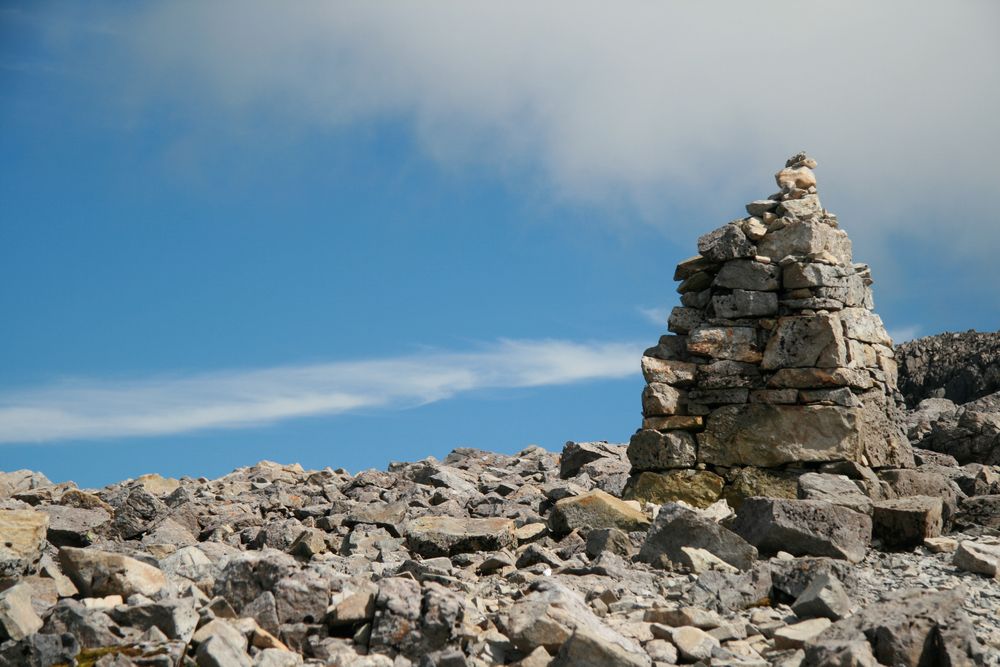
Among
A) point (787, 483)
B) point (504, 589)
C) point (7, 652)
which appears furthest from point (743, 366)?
point (7, 652)

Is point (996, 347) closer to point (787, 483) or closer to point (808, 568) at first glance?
point (787, 483)

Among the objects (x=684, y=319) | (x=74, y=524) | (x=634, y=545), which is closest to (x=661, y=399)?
(x=684, y=319)

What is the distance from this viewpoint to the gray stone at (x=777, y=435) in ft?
47.6

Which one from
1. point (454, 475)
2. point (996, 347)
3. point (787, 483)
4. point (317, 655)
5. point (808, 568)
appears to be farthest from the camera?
point (996, 347)

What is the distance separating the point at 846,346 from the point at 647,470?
11.5 ft

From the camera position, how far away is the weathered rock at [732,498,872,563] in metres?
10.6

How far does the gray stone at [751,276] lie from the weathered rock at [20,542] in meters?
10.4

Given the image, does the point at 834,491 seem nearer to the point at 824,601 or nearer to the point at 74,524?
the point at 824,601

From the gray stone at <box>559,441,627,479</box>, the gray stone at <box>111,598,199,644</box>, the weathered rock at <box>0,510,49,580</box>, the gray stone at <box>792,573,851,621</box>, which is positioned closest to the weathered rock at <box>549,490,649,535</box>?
the gray stone at <box>792,573,851,621</box>

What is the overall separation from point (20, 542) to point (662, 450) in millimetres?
9093

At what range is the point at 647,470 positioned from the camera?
15133mm

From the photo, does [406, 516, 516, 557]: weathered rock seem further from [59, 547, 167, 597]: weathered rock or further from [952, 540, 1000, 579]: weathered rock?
[952, 540, 1000, 579]: weathered rock

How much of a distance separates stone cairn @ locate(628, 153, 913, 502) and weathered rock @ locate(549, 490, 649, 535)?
8.81ft

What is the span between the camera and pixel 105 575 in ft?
27.1
